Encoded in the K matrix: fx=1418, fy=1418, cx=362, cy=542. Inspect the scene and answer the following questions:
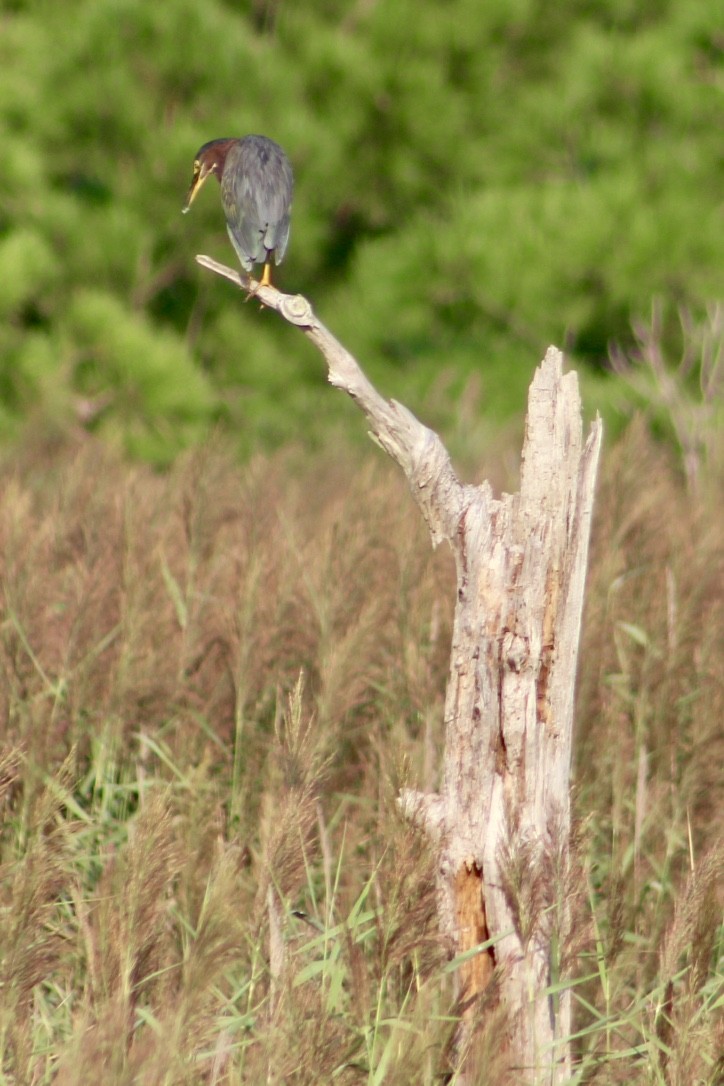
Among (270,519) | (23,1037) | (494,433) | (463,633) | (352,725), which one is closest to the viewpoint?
(23,1037)

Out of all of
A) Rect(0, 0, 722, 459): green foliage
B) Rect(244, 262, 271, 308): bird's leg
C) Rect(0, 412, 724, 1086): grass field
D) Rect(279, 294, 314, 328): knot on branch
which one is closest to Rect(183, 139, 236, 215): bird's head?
Rect(244, 262, 271, 308): bird's leg

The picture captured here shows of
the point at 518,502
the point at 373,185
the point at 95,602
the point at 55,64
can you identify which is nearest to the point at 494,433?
the point at 373,185

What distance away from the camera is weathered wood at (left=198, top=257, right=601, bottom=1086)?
1.77m

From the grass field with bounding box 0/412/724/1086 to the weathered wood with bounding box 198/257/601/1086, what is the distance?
85 millimetres

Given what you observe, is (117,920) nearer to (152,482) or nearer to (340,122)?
(152,482)

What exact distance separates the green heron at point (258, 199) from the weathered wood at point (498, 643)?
1.80ft

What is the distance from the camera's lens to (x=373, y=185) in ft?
26.9

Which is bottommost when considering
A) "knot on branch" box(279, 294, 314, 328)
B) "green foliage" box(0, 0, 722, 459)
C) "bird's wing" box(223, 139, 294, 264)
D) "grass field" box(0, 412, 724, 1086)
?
"grass field" box(0, 412, 724, 1086)

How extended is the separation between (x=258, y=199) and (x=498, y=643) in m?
0.92

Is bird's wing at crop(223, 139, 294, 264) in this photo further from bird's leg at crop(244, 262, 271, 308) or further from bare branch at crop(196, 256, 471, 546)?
bare branch at crop(196, 256, 471, 546)

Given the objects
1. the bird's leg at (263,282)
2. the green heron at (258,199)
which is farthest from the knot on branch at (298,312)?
the green heron at (258,199)

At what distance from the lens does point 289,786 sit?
4.70ft

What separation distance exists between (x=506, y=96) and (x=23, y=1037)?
775cm

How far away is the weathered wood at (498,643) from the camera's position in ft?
5.79
